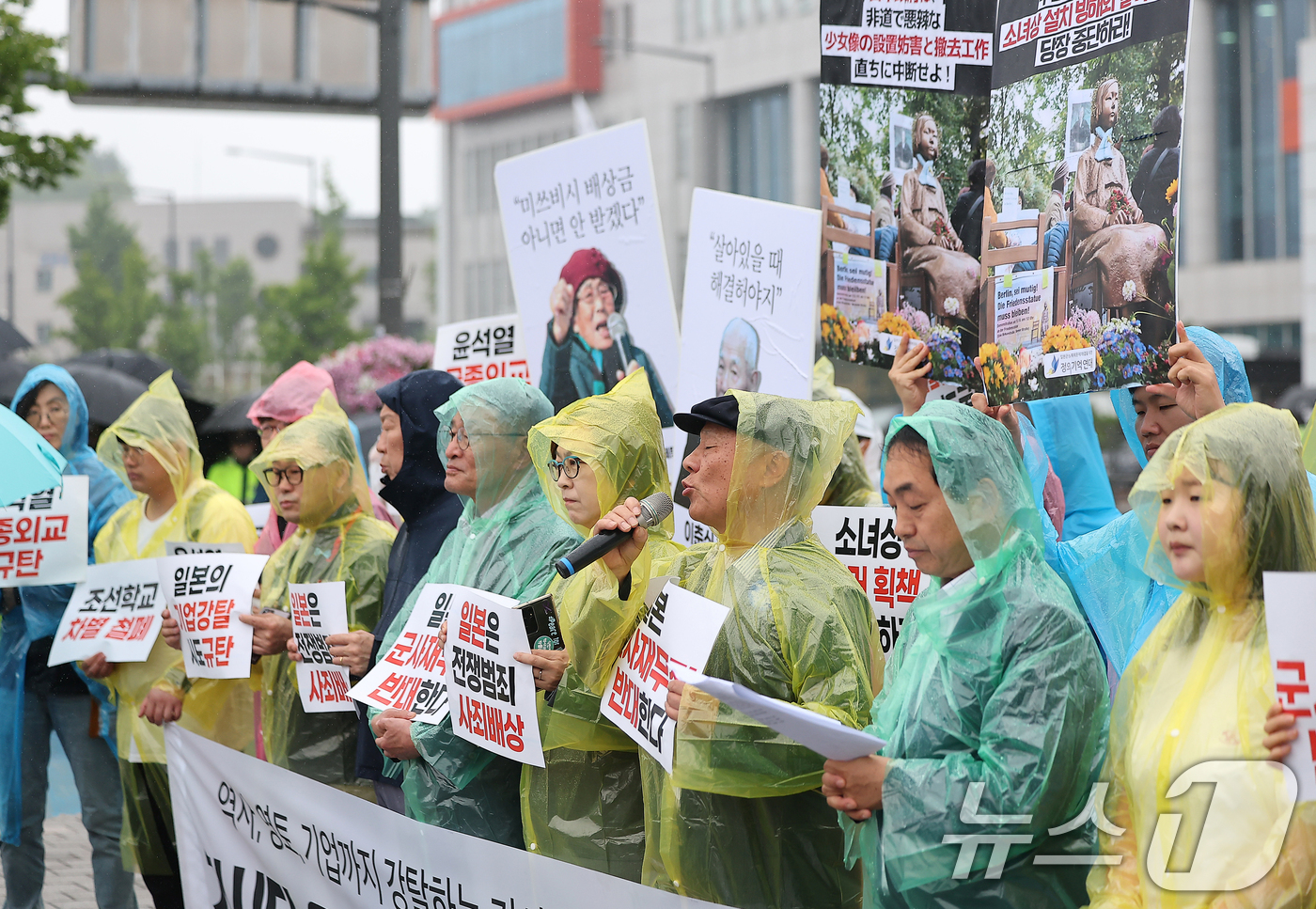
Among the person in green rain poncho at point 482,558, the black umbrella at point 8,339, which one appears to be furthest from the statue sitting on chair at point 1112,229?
the black umbrella at point 8,339

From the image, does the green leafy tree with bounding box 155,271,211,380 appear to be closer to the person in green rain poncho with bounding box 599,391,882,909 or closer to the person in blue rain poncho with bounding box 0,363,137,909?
the person in blue rain poncho with bounding box 0,363,137,909

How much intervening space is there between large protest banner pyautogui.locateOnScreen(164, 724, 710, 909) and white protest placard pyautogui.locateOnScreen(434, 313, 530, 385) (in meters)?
1.99

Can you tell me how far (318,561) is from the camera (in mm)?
4930

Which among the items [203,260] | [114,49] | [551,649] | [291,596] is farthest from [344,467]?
[203,260]

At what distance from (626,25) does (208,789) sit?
4908cm

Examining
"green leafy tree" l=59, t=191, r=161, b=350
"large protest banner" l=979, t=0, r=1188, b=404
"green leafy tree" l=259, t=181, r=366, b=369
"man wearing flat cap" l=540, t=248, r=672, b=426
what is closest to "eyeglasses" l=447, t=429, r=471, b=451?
"man wearing flat cap" l=540, t=248, r=672, b=426

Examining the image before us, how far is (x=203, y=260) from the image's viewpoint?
56.9 metres

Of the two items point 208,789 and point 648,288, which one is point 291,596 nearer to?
point 208,789

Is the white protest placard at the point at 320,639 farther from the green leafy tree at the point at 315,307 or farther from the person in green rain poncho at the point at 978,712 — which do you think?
the green leafy tree at the point at 315,307

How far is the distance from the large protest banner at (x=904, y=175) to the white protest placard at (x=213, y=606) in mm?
2259

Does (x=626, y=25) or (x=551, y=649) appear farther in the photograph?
(x=626, y=25)

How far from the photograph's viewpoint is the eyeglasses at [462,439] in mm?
4199

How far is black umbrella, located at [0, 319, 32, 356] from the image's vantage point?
9.44m

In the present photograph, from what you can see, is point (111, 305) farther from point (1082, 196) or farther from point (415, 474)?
point (1082, 196)
